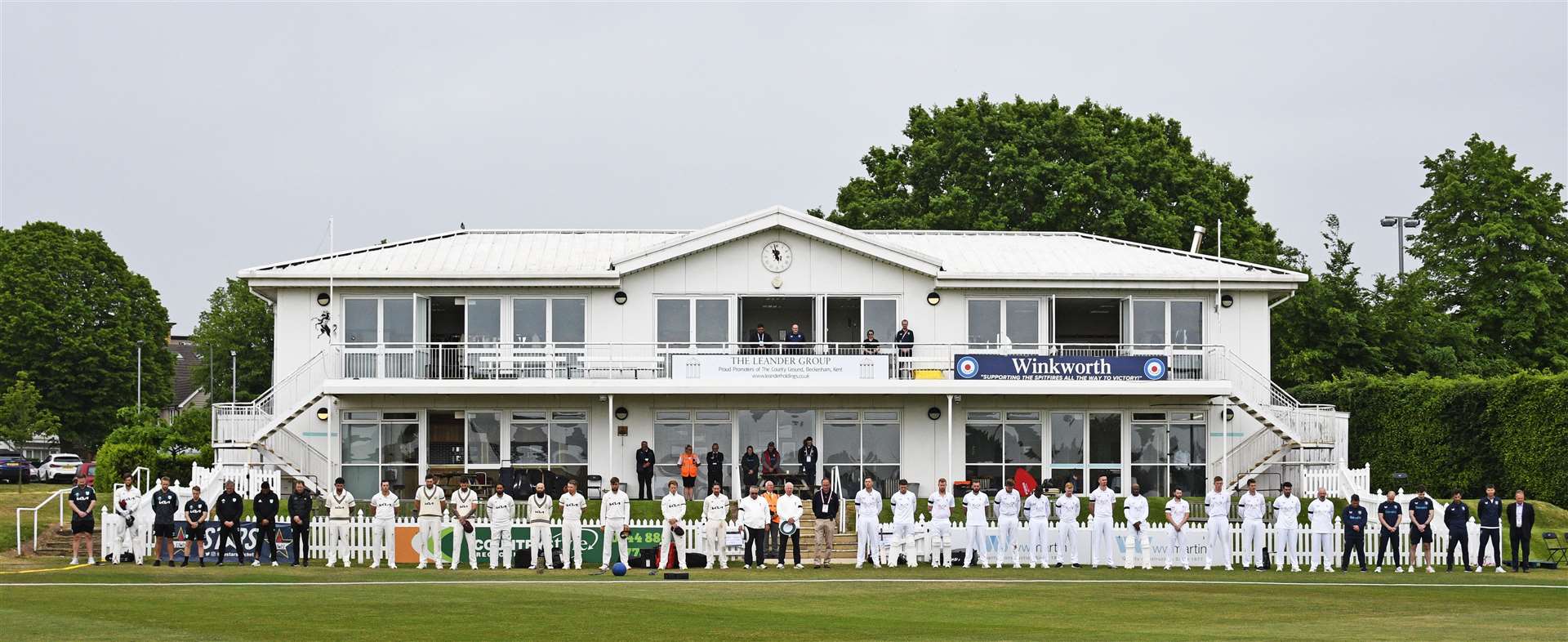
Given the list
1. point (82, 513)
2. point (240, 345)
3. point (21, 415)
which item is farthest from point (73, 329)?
point (82, 513)

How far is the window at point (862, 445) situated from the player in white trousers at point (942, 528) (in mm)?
7948

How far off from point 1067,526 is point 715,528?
5.52 m

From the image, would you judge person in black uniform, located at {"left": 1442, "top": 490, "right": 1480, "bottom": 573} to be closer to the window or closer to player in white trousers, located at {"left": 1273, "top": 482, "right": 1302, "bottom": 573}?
player in white trousers, located at {"left": 1273, "top": 482, "right": 1302, "bottom": 573}

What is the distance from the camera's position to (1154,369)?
35.1m

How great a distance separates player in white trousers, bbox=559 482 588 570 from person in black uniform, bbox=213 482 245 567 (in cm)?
492

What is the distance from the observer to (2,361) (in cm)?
6256

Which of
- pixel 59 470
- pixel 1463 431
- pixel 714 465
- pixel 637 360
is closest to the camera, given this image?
pixel 714 465

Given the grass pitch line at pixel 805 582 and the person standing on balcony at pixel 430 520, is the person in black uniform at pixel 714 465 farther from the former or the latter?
the grass pitch line at pixel 805 582

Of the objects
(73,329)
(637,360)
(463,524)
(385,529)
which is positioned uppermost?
(73,329)

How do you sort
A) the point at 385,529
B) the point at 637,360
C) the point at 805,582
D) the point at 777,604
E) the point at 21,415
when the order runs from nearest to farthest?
the point at 777,604, the point at 805,582, the point at 385,529, the point at 637,360, the point at 21,415

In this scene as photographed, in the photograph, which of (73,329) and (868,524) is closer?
(868,524)

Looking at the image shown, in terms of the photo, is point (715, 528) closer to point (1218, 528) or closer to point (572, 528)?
point (572, 528)

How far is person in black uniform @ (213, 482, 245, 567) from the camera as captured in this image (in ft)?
88.8

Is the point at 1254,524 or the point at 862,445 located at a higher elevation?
the point at 862,445
